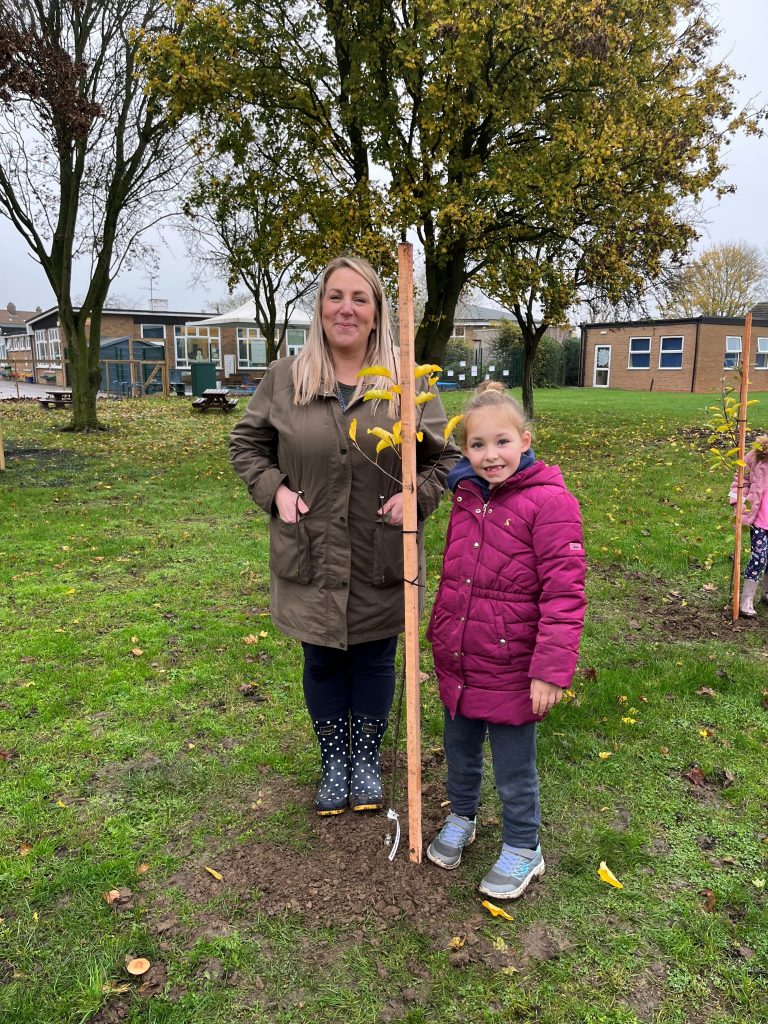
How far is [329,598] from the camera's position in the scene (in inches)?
107

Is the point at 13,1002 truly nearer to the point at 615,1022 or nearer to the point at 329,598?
the point at 329,598

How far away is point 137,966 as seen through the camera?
228cm

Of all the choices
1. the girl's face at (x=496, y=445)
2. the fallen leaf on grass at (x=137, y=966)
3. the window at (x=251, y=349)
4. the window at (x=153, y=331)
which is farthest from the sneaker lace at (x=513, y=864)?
the window at (x=153, y=331)

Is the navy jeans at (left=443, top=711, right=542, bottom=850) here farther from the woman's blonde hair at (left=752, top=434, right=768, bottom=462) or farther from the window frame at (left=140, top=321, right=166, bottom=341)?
the window frame at (left=140, top=321, right=166, bottom=341)

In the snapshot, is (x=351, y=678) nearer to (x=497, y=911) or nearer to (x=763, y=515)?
(x=497, y=911)

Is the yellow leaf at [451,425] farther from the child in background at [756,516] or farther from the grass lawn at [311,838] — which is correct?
the child in background at [756,516]

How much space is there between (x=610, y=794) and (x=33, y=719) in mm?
3002

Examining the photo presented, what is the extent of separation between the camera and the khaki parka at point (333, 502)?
2641 mm

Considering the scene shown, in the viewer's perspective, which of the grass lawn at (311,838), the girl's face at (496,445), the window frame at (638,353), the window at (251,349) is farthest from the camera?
the window at (251,349)

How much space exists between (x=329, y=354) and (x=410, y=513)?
0.75 meters

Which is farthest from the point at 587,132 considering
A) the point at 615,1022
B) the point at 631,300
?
the point at 615,1022

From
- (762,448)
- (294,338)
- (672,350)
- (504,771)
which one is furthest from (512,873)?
(294,338)

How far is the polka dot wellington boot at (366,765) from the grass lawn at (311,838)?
0.34 ft

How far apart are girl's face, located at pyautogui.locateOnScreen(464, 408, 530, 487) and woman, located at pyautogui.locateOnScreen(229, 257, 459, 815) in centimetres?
32
